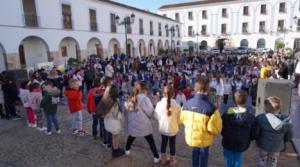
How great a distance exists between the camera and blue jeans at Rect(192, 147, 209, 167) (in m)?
3.18

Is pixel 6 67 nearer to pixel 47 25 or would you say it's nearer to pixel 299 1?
pixel 47 25

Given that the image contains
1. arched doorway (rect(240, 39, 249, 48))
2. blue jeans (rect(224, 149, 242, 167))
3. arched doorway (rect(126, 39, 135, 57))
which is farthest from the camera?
arched doorway (rect(240, 39, 249, 48))

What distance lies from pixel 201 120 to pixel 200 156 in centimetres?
72

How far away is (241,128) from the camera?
2945 mm

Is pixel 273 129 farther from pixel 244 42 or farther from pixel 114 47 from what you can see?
pixel 244 42

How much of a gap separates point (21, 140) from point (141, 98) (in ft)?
11.4

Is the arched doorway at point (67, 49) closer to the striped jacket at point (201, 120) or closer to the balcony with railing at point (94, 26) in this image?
the balcony with railing at point (94, 26)

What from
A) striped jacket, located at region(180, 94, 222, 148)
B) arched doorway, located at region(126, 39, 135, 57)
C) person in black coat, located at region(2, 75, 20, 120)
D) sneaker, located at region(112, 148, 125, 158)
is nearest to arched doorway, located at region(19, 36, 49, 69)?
person in black coat, located at region(2, 75, 20, 120)

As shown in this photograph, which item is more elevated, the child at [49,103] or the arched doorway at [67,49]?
the arched doorway at [67,49]

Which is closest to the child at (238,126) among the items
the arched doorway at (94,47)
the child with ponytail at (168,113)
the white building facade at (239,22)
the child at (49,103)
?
the child with ponytail at (168,113)

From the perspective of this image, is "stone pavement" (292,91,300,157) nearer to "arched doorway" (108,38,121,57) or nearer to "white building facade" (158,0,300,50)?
"arched doorway" (108,38,121,57)

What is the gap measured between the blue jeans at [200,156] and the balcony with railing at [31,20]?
15.5 meters

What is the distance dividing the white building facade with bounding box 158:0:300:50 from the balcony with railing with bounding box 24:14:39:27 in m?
34.5

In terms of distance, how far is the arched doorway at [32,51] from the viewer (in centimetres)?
1619
